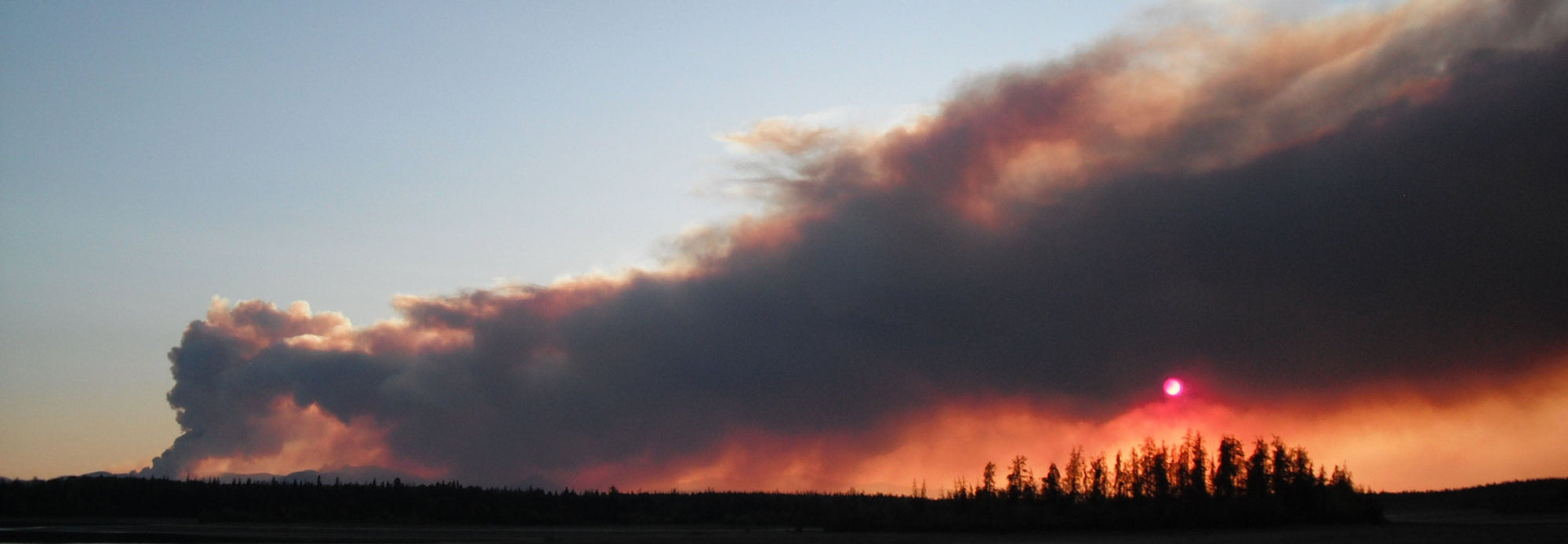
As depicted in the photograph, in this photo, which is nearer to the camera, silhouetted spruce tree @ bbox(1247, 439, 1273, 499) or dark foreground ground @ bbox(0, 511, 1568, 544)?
dark foreground ground @ bbox(0, 511, 1568, 544)

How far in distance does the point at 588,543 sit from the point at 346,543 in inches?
932

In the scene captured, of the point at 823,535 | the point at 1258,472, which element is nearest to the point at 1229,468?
the point at 1258,472

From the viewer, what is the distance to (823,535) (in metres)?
118

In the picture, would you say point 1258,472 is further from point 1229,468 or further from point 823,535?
point 823,535

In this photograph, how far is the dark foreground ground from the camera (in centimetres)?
9519

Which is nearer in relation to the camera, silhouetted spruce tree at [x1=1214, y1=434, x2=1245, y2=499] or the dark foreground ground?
the dark foreground ground

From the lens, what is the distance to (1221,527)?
116m

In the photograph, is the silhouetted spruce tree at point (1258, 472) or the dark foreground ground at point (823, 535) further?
A: the silhouetted spruce tree at point (1258, 472)

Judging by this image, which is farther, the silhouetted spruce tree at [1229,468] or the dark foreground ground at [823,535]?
the silhouetted spruce tree at [1229,468]

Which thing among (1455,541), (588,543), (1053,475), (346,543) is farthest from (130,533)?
(1455,541)

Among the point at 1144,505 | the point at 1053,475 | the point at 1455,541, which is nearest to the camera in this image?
the point at 1455,541

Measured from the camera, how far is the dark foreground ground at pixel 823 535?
9519cm

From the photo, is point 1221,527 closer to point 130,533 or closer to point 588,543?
point 588,543

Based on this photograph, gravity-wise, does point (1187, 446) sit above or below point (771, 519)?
above
